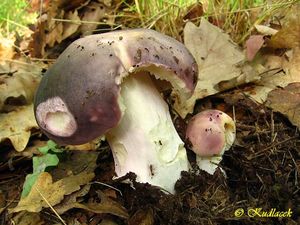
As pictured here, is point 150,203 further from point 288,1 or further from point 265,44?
point 288,1

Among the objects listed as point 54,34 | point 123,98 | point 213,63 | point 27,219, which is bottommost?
point 27,219

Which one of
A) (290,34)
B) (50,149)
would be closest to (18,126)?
(50,149)

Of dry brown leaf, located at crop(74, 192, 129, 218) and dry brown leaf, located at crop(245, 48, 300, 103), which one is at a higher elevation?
dry brown leaf, located at crop(245, 48, 300, 103)

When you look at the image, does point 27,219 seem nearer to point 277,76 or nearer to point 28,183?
point 28,183

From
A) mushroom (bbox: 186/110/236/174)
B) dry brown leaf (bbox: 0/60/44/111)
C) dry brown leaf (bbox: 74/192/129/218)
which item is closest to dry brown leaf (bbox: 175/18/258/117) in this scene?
mushroom (bbox: 186/110/236/174)

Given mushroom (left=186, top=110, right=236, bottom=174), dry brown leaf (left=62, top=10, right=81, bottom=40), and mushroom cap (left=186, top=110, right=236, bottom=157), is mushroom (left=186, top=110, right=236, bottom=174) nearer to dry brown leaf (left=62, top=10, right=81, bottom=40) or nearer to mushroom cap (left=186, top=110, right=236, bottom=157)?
mushroom cap (left=186, top=110, right=236, bottom=157)

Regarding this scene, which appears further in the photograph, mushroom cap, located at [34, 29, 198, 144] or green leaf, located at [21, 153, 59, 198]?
green leaf, located at [21, 153, 59, 198]
